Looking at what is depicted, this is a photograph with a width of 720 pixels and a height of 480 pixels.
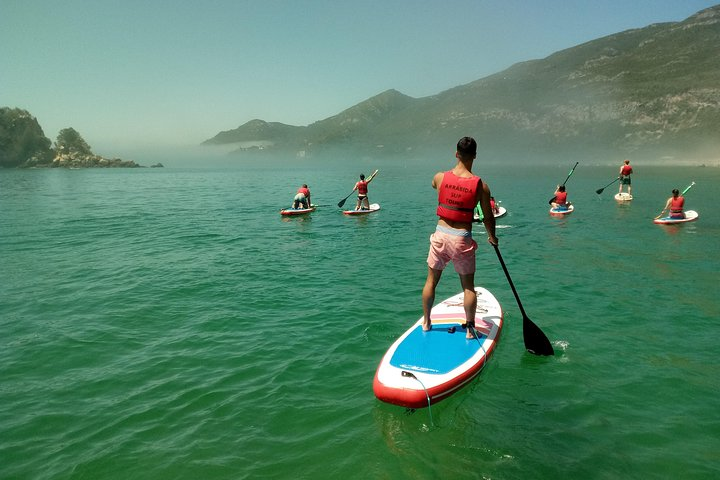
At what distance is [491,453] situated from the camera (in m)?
5.43

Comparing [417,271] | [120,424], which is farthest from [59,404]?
[417,271]

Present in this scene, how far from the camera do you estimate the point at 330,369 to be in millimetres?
7867

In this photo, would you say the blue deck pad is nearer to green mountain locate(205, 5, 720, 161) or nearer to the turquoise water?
the turquoise water

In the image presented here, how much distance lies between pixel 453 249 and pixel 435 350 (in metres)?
1.73

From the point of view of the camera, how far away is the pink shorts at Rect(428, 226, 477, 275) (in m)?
6.88

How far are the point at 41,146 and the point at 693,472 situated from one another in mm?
200046

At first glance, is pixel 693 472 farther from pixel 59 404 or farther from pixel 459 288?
pixel 59 404

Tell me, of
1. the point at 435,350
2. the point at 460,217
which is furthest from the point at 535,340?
the point at 460,217

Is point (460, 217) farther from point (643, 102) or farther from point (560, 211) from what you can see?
point (643, 102)

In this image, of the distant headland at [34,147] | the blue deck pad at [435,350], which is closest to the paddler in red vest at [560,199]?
the blue deck pad at [435,350]

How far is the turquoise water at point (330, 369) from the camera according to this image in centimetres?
547

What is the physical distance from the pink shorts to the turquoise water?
2065 millimetres

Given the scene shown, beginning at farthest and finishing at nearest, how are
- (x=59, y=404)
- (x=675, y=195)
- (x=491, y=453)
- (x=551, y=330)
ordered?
(x=675, y=195)
(x=551, y=330)
(x=59, y=404)
(x=491, y=453)

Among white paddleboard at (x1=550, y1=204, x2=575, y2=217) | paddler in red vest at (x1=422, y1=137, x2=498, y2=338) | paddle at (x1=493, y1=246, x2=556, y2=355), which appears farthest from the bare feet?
white paddleboard at (x1=550, y1=204, x2=575, y2=217)
